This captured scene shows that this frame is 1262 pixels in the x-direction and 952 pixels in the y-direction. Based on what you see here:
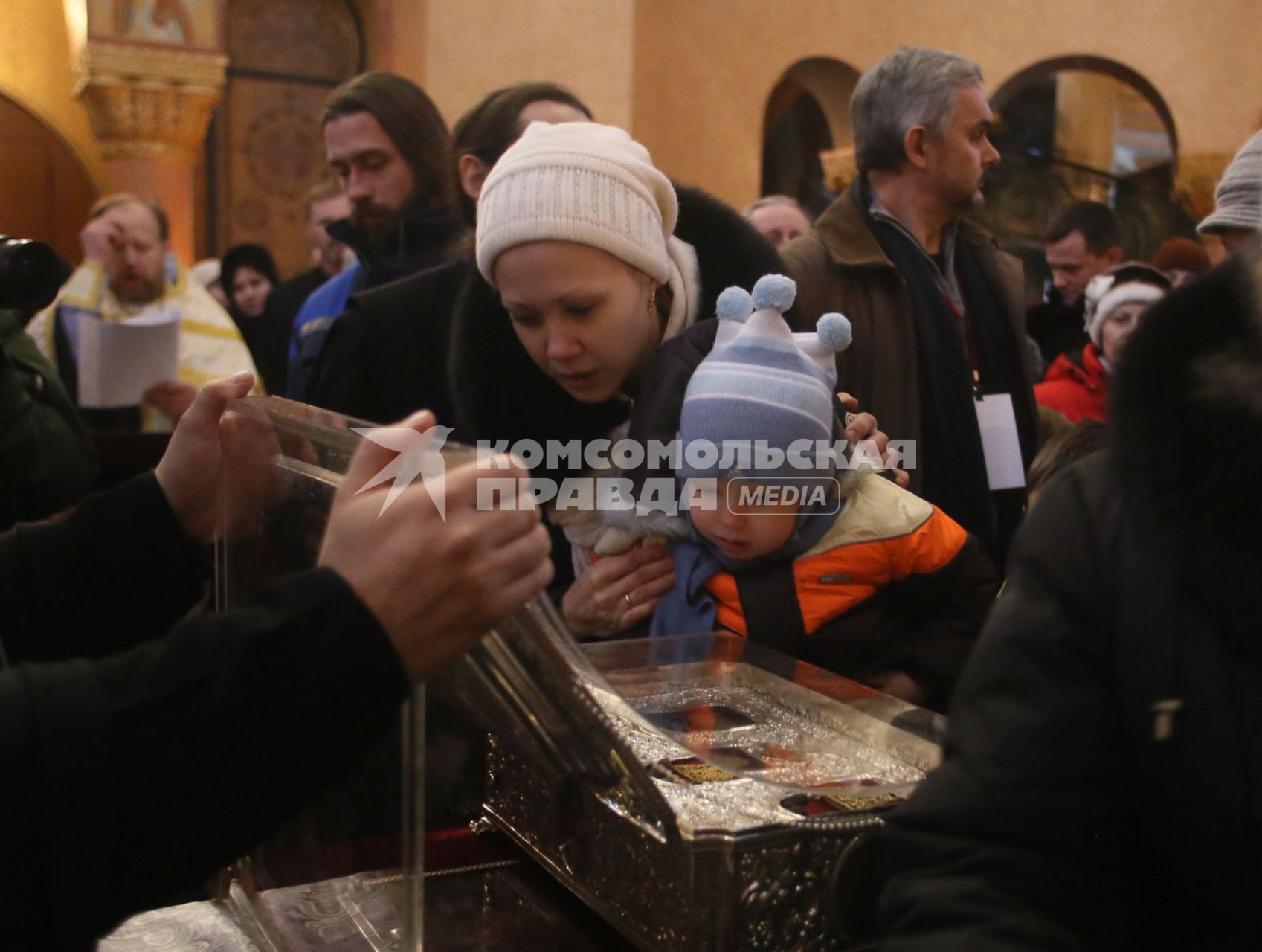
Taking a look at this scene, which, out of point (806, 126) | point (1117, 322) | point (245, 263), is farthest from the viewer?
point (806, 126)

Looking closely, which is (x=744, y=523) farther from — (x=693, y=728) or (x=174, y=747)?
(x=174, y=747)

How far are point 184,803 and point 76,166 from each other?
9525 millimetres

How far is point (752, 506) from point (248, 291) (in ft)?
16.7

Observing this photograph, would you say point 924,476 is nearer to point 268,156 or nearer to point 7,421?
point 7,421

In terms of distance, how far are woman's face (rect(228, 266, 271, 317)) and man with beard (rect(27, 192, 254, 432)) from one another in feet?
7.44

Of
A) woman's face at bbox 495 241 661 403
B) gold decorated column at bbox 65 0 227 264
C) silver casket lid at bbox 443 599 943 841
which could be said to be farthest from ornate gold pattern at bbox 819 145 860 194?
silver casket lid at bbox 443 599 943 841

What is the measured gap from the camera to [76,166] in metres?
9.22

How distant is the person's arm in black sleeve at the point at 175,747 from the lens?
73cm

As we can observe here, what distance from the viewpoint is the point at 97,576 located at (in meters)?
1.24

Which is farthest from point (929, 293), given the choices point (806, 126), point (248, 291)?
point (806, 126)

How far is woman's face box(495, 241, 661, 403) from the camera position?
1.75m

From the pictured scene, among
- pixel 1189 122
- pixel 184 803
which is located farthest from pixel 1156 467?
pixel 1189 122

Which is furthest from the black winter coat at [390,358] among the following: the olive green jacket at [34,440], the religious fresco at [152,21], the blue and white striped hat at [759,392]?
the religious fresco at [152,21]

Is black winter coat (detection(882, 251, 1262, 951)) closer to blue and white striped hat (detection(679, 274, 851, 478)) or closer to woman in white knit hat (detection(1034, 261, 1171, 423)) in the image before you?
blue and white striped hat (detection(679, 274, 851, 478))
